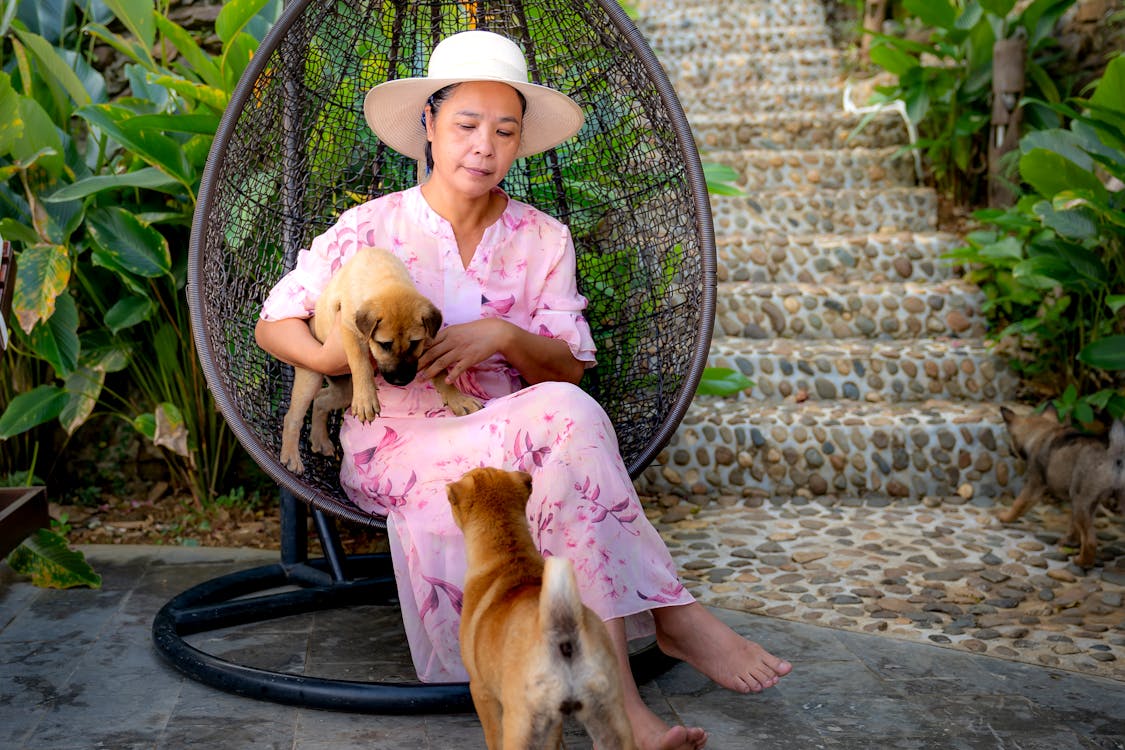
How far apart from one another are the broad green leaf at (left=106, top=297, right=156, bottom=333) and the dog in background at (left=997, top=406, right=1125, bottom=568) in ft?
10.9

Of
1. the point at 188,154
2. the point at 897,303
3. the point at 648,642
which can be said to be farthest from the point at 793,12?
the point at 648,642

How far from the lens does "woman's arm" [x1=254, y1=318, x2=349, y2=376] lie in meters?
2.62

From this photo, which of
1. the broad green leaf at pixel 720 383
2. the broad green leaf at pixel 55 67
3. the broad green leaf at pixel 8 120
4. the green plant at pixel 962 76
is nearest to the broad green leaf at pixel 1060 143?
the green plant at pixel 962 76

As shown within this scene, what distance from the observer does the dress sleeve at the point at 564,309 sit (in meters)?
2.76

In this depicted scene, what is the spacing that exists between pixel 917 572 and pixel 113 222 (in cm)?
298

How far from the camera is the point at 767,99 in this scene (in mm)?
8172

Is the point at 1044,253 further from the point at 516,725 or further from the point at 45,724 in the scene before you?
the point at 45,724

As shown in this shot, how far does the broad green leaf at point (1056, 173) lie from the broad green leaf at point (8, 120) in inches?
145

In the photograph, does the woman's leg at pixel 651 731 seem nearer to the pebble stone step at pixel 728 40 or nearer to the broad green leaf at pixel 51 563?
the broad green leaf at pixel 51 563

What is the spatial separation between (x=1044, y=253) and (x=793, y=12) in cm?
564

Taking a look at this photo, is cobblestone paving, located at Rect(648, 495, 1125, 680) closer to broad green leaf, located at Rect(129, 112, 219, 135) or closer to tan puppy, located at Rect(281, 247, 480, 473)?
tan puppy, located at Rect(281, 247, 480, 473)

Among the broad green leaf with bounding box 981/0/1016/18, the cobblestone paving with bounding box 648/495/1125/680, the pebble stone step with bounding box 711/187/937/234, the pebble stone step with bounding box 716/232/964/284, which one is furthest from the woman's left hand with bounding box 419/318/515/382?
the broad green leaf with bounding box 981/0/1016/18

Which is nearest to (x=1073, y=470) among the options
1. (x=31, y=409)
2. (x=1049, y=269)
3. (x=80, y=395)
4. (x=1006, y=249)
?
(x=1049, y=269)

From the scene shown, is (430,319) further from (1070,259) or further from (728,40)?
(728,40)
